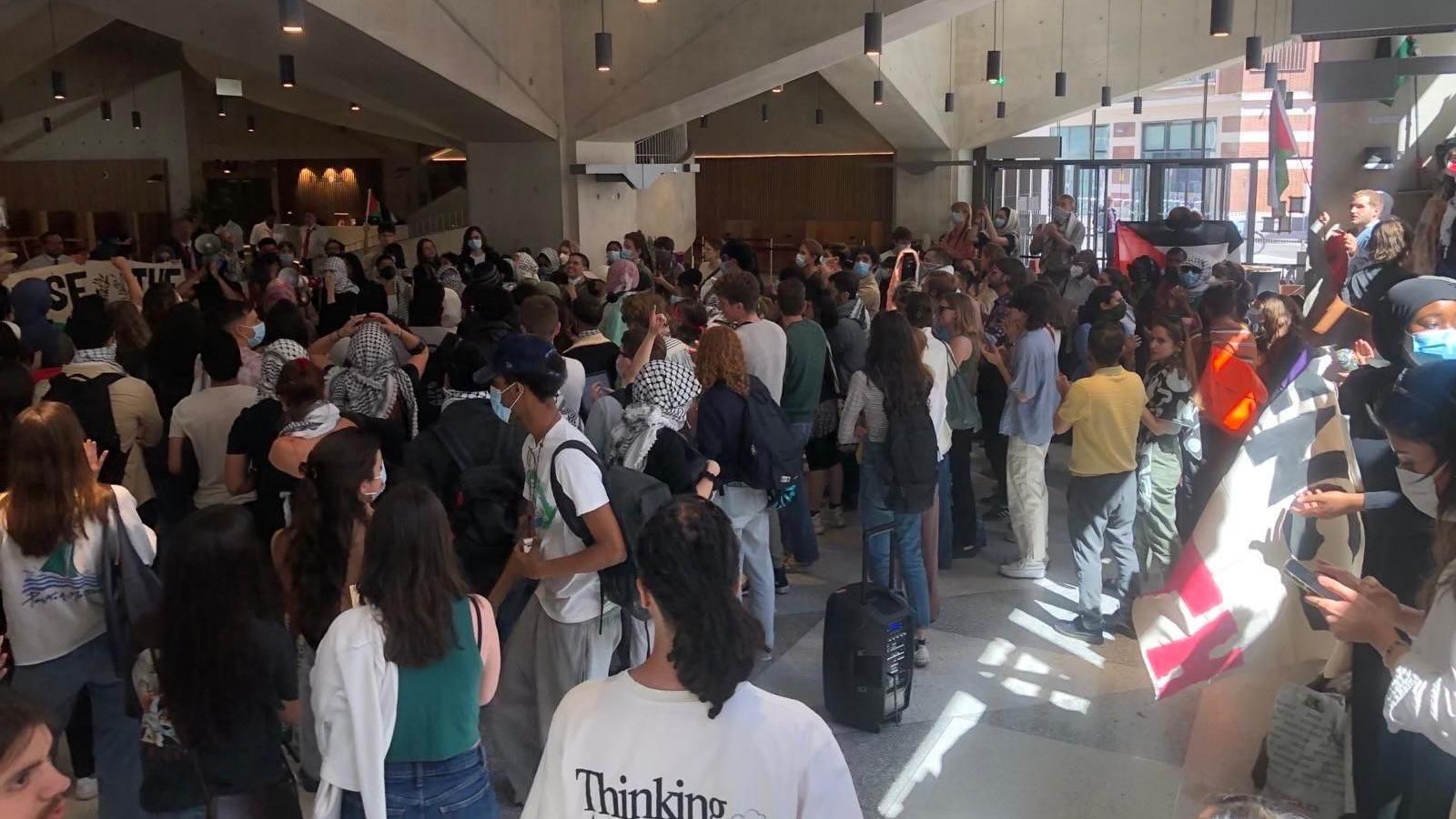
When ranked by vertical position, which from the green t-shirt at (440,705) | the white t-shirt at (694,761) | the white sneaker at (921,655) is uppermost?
the white t-shirt at (694,761)

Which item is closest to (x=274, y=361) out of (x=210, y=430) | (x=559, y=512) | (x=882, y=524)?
(x=210, y=430)

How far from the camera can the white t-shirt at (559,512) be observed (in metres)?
3.52

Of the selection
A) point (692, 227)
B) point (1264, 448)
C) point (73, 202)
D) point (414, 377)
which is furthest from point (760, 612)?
point (73, 202)

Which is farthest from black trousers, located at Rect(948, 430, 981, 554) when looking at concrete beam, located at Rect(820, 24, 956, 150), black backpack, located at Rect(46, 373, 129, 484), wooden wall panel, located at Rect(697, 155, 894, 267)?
wooden wall panel, located at Rect(697, 155, 894, 267)

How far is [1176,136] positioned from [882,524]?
87.8 ft

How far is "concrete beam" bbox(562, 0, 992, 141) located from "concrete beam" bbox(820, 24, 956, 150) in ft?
11.0

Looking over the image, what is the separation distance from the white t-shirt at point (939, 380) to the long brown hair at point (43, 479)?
3.43m

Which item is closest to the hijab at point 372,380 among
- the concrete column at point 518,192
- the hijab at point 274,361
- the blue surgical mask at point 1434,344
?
the hijab at point 274,361

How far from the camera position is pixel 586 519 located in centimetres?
354

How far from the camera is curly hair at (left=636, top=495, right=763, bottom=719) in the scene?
1.99 meters

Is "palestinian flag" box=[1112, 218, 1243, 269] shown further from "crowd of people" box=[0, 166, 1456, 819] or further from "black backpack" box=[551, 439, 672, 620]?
"black backpack" box=[551, 439, 672, 620]

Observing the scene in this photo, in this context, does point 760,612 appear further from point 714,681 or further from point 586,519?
point 714,681

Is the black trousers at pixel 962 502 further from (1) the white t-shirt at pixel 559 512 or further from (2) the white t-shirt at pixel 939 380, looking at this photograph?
(1) the white t-shirt at pixel 559 512

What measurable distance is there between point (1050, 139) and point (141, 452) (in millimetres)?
16645
